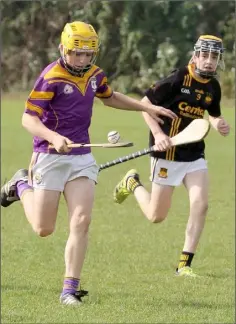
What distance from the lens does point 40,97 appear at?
644 cm

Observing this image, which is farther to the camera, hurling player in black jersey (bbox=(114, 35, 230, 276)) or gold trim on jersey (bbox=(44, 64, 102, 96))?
hurling player in black jersey (bbox=(114, 35, 230, 276))

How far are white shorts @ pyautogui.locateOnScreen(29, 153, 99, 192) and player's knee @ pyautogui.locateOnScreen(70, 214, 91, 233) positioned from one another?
23cm

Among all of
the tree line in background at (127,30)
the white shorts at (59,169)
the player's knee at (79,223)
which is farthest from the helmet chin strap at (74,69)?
the tree line in background at (127,30)

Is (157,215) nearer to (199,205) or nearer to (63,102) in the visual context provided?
(199,205)

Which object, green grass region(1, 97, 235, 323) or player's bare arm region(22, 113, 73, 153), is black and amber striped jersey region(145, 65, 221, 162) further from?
player's bare arm region(22, 113, 73, 153)

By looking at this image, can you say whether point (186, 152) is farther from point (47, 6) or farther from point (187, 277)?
point (47, 6)

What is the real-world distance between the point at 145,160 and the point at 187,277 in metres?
10.4

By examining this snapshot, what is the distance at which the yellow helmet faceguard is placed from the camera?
636 centimetres

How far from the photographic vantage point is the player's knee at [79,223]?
656 cm

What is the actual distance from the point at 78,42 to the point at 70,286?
63.3 inches

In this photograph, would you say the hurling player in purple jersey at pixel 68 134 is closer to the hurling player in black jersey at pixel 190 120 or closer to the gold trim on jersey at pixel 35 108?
the gold trim on jersey at pixel 35 108

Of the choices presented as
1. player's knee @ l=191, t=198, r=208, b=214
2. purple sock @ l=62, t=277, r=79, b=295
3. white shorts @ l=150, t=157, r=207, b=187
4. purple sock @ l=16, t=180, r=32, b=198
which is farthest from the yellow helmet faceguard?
player's knee @ l=191, t=198, r=208, b=214

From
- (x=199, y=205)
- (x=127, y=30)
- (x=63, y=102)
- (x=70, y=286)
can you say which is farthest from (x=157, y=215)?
(x=127, y=30)

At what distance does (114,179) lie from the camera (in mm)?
15219
